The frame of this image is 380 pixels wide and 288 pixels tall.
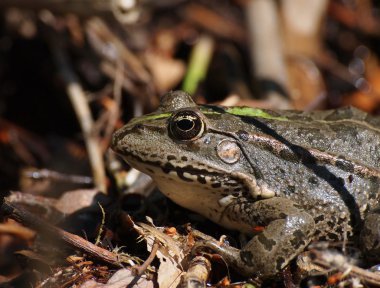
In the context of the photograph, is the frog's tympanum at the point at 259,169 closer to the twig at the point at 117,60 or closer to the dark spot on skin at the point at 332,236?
the dark spot on skin at the point at 332,236

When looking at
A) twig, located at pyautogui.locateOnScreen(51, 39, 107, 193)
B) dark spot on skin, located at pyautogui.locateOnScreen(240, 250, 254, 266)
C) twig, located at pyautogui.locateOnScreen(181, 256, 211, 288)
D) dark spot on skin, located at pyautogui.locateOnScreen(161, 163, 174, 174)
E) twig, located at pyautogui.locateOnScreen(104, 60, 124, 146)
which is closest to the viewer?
twig, located at pyautogui.locateOnScreen(181, 256, 211, 288)

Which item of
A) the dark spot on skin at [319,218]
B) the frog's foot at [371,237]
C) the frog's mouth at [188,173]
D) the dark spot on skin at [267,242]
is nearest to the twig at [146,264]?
the frog's mouth at [188,173]

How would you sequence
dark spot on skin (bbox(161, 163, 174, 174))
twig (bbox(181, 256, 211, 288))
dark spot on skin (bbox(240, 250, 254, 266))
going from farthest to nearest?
dark spot on skin (bbox(161, 163, 174, 174)) → dark spot on skin (bbox(240, 250, 254, 266)) → twig (bbox(181, 256, 211, 288))

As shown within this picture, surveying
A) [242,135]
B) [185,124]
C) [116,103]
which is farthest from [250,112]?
[116,103]

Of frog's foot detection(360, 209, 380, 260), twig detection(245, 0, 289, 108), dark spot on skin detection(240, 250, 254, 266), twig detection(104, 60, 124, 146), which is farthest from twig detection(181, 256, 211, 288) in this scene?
twig detection(245, 0, 289, 108)

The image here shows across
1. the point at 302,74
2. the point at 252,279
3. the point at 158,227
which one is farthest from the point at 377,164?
the point at 302,74

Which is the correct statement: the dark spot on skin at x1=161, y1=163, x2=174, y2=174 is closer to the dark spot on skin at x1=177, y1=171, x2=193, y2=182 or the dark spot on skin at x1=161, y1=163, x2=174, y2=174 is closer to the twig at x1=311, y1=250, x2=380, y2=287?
the dark spot on skin at x1=177, y1=171, x2=193, y2=182

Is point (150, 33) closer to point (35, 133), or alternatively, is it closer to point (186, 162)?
point (35, 133)
